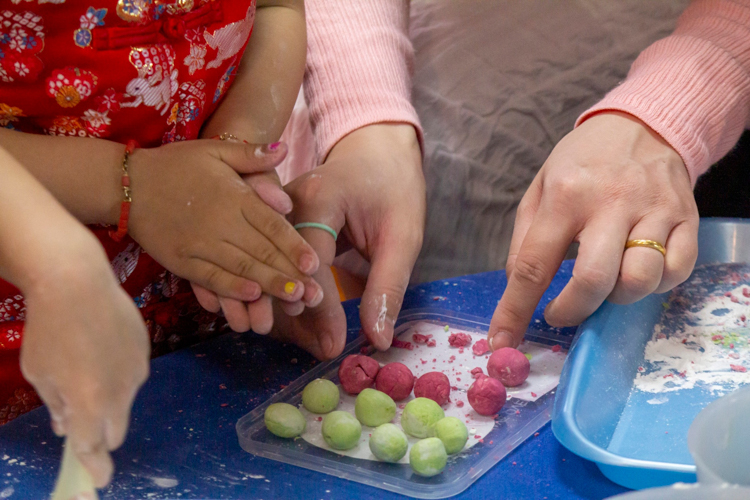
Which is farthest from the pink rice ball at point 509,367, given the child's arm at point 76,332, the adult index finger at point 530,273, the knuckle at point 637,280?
the child's arm at point 76,332

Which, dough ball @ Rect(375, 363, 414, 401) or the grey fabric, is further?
the grey fabric

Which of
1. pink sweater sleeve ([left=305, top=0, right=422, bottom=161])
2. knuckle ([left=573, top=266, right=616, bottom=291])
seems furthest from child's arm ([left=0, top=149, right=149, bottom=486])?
pink sweater sleeve ([left=305, top=0, right=422, bottom=161])

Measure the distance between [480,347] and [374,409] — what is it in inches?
7.4

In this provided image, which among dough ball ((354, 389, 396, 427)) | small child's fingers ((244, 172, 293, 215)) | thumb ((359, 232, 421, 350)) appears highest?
small child's fingers ((244, 172, 293, 215))

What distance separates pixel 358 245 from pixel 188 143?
0.30 meters

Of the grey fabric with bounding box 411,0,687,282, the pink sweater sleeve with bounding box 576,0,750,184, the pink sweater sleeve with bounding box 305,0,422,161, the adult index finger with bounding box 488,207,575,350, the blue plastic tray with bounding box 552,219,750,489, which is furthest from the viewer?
the grey fabric with bounding box 411,0,687,282

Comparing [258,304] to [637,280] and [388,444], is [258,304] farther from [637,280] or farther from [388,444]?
[637,280]

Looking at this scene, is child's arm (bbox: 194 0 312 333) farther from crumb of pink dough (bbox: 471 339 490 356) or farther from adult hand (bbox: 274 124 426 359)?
crumb of pink dough (bbox: 471 339 490 356)

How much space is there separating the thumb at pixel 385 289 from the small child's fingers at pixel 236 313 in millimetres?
→ 167

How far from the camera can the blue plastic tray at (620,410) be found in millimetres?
568

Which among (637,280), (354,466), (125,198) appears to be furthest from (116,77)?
(637,280)

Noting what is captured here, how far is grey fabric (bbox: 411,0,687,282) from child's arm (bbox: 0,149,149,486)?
960mm

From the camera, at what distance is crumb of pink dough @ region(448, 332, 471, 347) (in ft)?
2.72

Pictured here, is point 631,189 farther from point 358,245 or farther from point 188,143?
point 188,143
